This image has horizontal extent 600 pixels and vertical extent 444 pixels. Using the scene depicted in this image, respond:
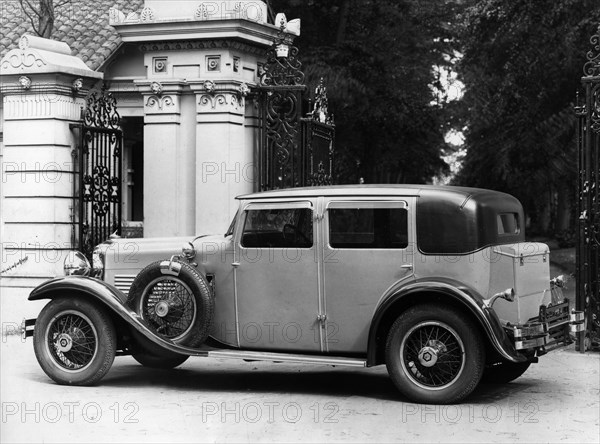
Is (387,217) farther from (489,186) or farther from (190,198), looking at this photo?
(489,186)

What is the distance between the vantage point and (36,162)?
12656mm

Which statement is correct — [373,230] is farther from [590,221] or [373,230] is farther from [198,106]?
[198,106]

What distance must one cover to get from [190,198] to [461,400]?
577 cm

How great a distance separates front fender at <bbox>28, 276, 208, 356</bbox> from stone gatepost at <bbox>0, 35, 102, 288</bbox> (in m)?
3.09

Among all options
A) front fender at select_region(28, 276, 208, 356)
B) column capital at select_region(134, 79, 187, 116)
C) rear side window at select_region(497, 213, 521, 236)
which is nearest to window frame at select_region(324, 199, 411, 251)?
rear side window at select_region(497, 213, 521, 236)

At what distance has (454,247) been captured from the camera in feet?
28.7

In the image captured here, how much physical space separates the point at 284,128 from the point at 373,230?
178 inches

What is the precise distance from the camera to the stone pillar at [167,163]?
1313 cm

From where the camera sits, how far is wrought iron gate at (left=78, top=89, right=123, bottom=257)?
510 inches

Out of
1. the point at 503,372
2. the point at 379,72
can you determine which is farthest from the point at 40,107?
the point at 379,72

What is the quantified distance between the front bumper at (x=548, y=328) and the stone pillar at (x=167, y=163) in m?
5.43

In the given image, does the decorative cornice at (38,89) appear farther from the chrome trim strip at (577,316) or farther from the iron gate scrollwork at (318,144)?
the chrome trim strip at (577,316)

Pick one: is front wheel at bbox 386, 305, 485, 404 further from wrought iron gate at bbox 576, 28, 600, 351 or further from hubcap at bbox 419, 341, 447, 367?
wrought iron gate at bbox 576, 28, 600, 351
